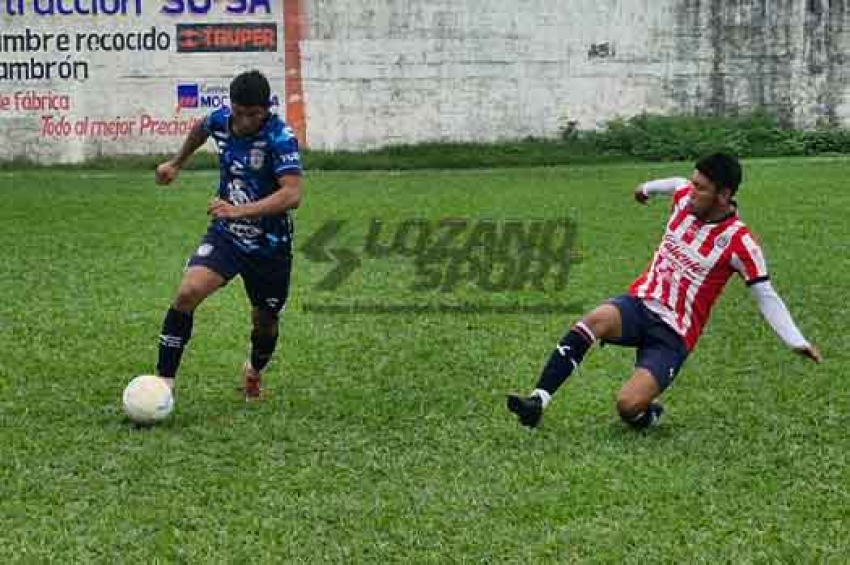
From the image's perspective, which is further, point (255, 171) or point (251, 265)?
point (251, 265)

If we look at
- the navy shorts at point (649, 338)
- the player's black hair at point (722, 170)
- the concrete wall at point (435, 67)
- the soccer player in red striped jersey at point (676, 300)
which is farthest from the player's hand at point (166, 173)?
the concrete wall at point (435, 67)

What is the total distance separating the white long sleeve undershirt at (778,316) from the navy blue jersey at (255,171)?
89.8 inches

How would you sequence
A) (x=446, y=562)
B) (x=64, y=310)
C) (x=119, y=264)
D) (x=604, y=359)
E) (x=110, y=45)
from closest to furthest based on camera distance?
(x=446, y=562)
(x=604, y=359)
(x=64, y=310)
(x=119, y=264)
(x=110, y=45)

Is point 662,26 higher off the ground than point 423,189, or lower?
higher

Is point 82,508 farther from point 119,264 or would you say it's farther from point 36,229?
point 36,229

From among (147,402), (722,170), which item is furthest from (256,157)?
(722,170)

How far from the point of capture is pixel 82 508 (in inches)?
177

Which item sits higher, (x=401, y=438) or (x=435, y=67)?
(x=435, y=67)

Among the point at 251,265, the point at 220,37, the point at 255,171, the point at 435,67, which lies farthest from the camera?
the point at 435,67

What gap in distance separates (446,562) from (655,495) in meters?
1.10

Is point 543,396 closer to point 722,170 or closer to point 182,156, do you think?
point 722,170

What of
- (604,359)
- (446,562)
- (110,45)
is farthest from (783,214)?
(110,45)

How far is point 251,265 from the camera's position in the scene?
603 cm

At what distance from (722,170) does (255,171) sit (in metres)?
2.26
